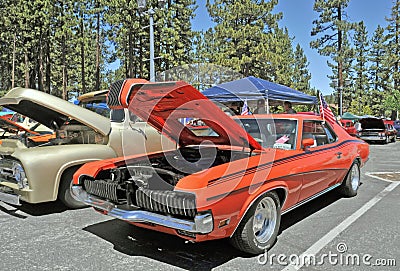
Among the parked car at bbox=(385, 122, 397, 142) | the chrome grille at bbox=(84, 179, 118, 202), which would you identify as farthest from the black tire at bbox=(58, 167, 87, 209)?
the parked car at bbox=(385, 122, 397, 142)

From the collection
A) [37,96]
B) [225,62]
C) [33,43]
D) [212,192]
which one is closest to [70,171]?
[37,96]

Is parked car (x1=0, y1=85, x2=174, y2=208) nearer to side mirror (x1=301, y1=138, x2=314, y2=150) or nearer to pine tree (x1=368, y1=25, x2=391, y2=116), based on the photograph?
side mirror (x1=301, y1=138, x2=314, y2=150)

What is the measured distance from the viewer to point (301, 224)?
442 centimetres

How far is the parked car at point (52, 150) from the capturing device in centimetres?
464

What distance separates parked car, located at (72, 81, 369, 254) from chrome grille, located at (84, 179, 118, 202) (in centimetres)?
1

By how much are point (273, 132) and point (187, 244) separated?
1.77 metres

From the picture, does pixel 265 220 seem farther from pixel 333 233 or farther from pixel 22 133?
pixel 22 133

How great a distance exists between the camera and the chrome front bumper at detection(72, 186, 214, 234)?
285 cm

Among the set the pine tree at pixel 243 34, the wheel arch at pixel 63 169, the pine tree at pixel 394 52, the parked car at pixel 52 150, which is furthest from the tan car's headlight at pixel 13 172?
the pine tree at pixel 394 52

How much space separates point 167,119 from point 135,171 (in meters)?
0.72

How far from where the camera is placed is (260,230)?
3.62 metres

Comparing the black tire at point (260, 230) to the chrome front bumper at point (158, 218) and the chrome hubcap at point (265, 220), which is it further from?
the chrome front bumper at point (158, 218)

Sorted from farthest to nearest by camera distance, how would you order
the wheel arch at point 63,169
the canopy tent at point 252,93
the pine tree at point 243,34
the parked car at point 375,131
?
1. the pine tree at point 243,34
2. the parked car at point 375,131
3. the canopy tent at point 252,93
4. the wheel arch at point 63,169

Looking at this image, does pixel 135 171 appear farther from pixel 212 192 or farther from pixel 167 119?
pixel 212 192
